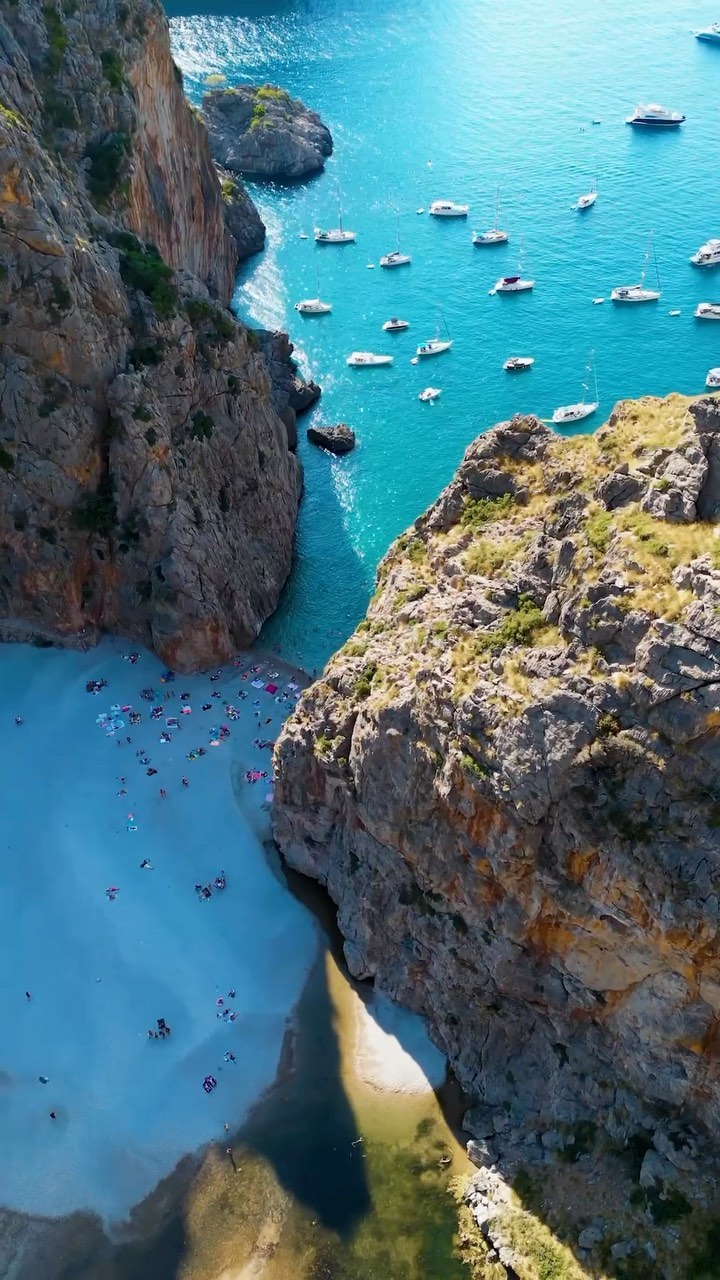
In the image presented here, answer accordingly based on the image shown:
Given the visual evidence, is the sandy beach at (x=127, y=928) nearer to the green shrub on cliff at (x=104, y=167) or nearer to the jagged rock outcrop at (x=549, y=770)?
the jagged rock outcrop at (x=549, y=770)

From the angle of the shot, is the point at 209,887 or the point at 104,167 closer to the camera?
the point at 209,887

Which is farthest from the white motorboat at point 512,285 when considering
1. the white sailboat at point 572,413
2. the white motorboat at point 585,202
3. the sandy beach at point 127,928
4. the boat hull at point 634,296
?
the sandy beach at point 127,928

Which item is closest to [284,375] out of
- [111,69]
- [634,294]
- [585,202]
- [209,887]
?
[111,69]

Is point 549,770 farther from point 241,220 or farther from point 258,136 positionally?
point 258,136

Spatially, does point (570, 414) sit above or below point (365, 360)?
above

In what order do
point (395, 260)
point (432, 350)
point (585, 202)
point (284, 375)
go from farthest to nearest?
point (585, 202)
point (395, 260)
point (432, 350)
point (284, 375)

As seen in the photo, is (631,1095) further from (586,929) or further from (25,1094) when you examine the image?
(25,1094)
